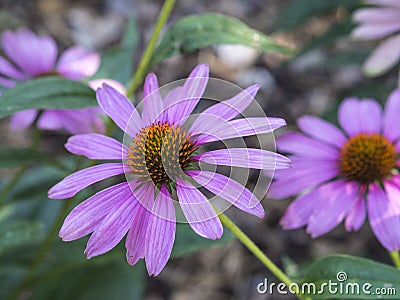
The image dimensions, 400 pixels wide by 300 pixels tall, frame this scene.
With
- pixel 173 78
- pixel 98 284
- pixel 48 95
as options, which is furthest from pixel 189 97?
pixel 173 78

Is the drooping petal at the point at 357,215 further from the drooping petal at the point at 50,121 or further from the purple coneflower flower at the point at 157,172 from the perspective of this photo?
the drooping petal at the point at 50,121

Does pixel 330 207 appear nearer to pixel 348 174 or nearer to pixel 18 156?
pixel 348 174

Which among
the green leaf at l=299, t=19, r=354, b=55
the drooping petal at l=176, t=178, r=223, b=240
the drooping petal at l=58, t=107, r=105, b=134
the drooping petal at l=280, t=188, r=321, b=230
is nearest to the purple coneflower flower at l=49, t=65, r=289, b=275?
the drooping petal at l=176, t=178, r=223, b=240

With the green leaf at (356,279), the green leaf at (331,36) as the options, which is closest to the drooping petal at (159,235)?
the green leaf at (356,279)

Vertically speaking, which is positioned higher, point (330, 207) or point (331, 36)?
point (331, 36)

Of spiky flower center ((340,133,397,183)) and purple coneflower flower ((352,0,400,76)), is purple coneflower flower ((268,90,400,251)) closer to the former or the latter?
spiky flower center ((340,133,397,183))

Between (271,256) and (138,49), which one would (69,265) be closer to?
(271,256)

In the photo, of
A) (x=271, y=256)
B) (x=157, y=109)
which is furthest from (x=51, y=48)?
(x=271, y=256)
